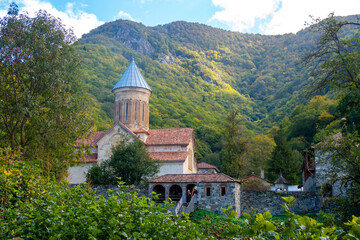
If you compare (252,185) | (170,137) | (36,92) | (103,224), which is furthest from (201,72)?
(103,224)

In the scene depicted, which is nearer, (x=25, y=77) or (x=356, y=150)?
(x=356, y=150)

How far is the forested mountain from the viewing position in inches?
2231

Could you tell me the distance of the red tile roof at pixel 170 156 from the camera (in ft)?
85.1

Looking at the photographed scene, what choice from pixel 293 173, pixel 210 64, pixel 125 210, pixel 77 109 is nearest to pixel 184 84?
pixel 210 64

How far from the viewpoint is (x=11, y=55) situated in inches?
498

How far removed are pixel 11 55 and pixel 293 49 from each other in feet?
303

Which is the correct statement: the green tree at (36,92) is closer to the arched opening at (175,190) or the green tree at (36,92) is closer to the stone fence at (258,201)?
the stone fence at (258,201)

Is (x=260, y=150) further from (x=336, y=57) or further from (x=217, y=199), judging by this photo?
(x=336, y=57)

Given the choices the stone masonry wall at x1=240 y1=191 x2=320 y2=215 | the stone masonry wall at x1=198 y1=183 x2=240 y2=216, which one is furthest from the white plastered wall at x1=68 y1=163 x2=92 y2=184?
the stone masonry wall at x1=240 y1=191 x2=320 y2=215

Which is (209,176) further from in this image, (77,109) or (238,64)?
(238,64)

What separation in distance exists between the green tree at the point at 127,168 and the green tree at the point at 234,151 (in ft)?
26.8

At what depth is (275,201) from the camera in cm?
2130

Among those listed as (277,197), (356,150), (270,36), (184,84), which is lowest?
(277,197)

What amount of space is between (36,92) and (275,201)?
14.9 m
